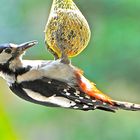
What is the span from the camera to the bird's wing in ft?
6.48

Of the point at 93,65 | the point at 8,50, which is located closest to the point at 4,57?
the point at 8,50

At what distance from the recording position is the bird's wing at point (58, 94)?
6.48 ft

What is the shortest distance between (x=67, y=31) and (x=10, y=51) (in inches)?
9.5

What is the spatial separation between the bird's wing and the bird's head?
3.9 inches

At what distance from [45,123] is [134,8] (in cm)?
84

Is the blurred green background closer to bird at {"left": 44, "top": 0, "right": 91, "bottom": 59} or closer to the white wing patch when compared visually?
bird at {"left": 44, "top": 0, "right": 91, "bottom": 59}

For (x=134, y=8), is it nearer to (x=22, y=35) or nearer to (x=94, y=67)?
(x=94, y=67)

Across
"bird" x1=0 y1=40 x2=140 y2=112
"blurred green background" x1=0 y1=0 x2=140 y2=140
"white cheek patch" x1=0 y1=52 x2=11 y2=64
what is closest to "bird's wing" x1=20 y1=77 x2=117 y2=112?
"bird" x1=0 y1=40 x2=140 y2=112

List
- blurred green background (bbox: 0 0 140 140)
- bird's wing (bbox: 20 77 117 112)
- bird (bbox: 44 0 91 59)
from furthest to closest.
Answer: blurred green background (bbox: 0 0 140 140) < bird (bbox: 44 0 91 59) < bird's wing (bbox: 20 77 117 112)

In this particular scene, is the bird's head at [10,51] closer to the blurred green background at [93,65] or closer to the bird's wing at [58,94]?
the bird's wing at [58,94]

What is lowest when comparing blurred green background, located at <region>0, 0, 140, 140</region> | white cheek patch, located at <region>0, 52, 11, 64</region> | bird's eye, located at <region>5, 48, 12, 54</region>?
blurred green background, located at <region>0, 0, 140, 140</region>

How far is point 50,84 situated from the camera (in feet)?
6.59

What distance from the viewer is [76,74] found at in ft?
6.77

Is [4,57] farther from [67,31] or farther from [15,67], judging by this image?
[67,31]
